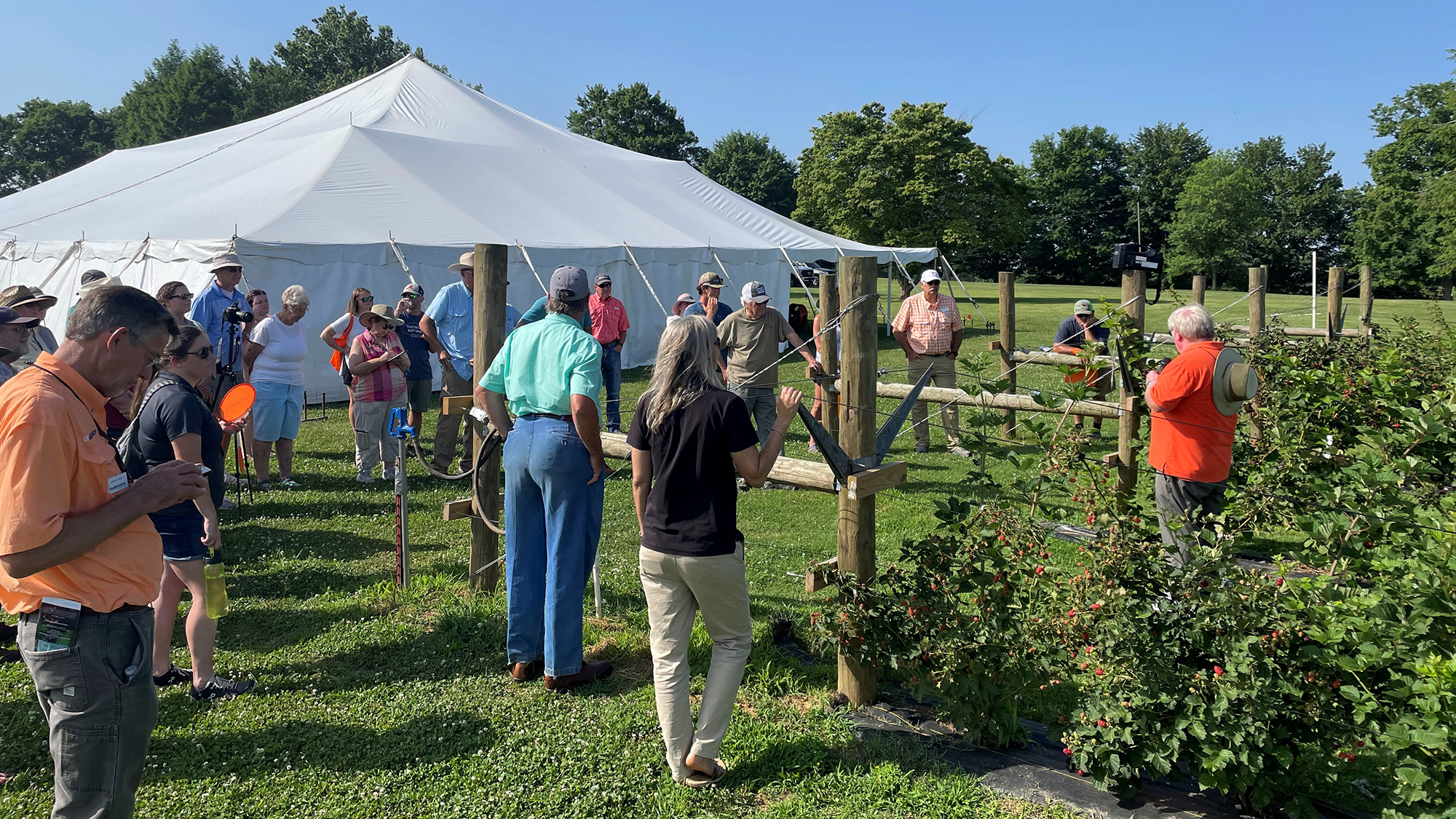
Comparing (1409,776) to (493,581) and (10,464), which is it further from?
(493,581)

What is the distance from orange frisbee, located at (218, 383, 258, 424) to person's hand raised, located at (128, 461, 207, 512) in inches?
124

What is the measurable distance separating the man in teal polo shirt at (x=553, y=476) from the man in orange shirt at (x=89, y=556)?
163 centimetres

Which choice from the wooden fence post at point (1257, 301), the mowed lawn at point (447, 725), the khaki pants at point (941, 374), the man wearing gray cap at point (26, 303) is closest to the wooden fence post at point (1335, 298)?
the wooden fence post at point (1257, 301)

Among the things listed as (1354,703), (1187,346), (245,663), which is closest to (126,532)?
(245,663)

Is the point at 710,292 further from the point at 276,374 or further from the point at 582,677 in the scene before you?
the point at 582,677

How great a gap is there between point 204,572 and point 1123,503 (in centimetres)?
409

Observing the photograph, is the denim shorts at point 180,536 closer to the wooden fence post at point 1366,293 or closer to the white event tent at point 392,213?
the white event tent at point 392,213

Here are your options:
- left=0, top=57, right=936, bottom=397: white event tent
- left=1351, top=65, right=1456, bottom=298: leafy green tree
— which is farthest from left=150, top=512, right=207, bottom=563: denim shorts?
left=1351, top=65, right=1456, bottom=298: leafy green tree

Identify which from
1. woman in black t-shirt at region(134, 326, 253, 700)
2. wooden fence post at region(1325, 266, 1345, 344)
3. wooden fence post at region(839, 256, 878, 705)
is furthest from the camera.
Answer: wooden fence post at region(1325, 266, 1345, 344)

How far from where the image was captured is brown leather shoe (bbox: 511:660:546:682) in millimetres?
4352

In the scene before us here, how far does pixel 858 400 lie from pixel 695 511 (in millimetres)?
1028

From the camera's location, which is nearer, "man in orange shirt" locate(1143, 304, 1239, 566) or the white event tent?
"man in orange shirt" locate(1143, 304, 1239, 566)

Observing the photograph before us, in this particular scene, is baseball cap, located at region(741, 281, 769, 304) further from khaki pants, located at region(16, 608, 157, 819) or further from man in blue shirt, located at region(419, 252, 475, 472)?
khaki pants, located at region(16, 608, 157, 819)

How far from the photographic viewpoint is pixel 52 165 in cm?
6819
